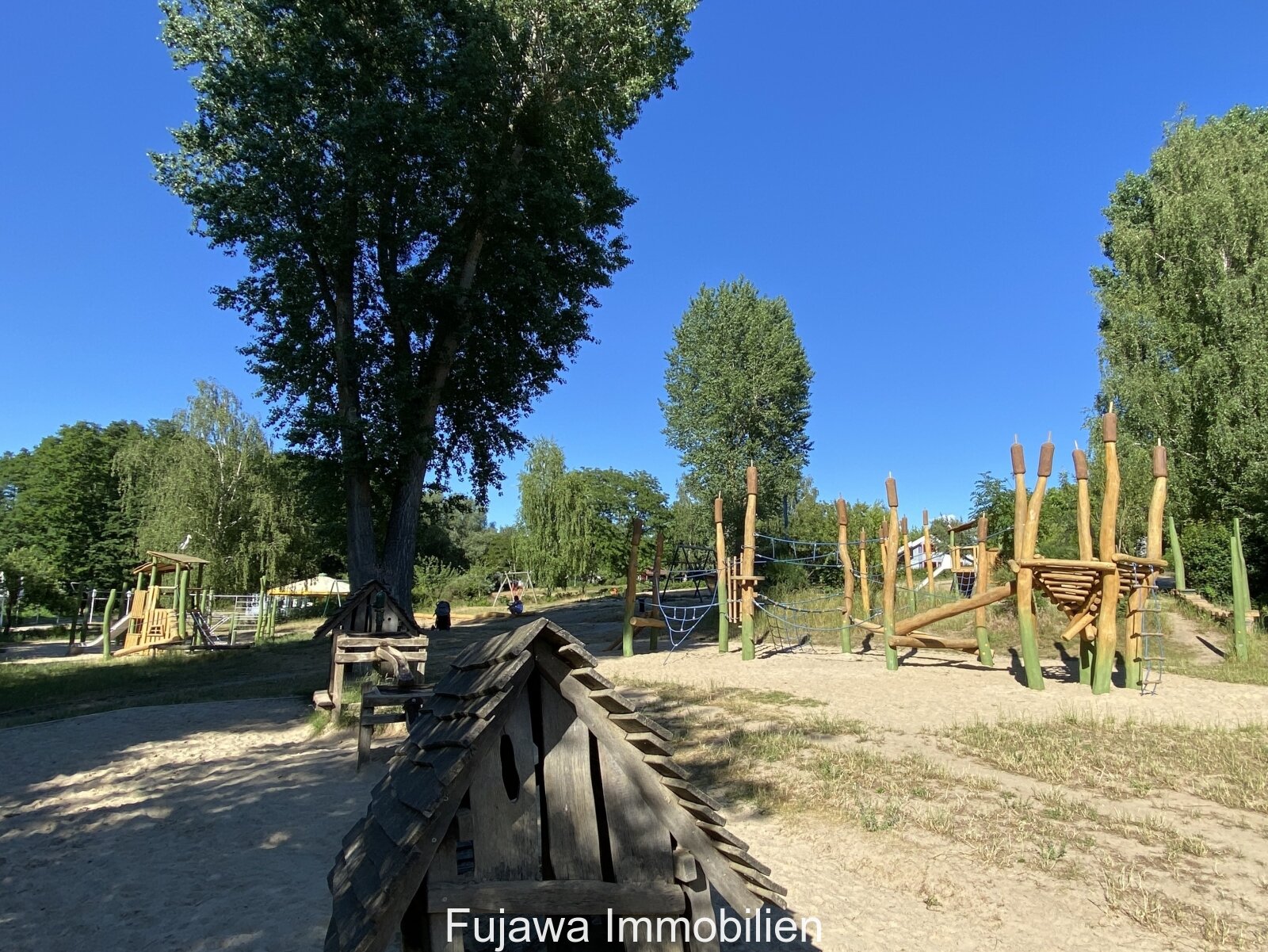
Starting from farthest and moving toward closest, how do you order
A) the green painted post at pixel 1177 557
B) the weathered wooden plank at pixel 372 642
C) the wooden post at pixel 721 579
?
1. the wooden post at pixel 721 579
2. the green painted post at pixel 1177 557
3. the weathered wooden plank at pixel 372 642

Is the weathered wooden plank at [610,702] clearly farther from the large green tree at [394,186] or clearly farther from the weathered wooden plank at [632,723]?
the large green tree at [394,186]

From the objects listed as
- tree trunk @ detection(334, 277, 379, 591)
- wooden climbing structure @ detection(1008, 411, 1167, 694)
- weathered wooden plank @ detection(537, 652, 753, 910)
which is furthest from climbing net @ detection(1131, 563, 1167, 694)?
tree trunk @ detection(334, 277, 379, 591)

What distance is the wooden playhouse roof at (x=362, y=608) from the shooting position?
38.9ft

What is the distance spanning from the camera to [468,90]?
14539mm

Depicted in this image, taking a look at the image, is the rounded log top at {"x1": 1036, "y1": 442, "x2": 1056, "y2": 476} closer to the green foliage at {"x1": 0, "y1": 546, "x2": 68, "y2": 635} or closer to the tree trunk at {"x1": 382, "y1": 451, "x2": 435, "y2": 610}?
the tree trunk at {"x1": 382, "y1": 451, "x2": 435, "y2": 610}

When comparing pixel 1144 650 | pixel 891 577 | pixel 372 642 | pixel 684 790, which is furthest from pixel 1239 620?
pixel 684 790

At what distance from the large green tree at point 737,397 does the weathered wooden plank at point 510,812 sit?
3315cm

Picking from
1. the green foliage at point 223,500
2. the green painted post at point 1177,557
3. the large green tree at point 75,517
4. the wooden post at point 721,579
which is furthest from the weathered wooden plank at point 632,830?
the large green tree at point 75,517

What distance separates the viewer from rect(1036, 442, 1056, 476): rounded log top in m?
12.9

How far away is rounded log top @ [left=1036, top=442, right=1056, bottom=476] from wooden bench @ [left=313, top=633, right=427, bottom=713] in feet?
35.1

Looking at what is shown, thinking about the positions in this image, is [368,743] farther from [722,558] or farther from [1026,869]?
[722,558]

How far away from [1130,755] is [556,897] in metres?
8.51

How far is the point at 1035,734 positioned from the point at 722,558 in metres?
9.96

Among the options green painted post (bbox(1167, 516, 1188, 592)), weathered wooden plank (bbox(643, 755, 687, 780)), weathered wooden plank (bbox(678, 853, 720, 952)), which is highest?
green painted post (bbox(1167, 516, 1188, 592))
